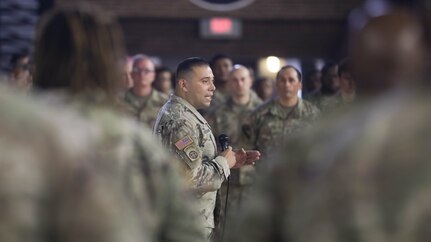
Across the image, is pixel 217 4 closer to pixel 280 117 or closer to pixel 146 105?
pixel 146 105

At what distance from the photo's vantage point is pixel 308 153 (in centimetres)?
297

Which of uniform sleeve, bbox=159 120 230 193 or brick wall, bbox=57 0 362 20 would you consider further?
brick wall, bbox=57 0 362 20

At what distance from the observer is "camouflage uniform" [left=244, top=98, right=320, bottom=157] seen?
10203mm

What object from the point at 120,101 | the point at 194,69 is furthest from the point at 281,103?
the point at 120,101

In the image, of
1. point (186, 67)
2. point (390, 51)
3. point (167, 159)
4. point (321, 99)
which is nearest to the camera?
point (390, 51)

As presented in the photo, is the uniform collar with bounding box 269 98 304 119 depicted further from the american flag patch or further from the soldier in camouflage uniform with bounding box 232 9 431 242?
the soldier in camouflage uniform with bounding box 232 9 431 242

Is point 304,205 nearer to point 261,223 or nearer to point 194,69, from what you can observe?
point 261,223

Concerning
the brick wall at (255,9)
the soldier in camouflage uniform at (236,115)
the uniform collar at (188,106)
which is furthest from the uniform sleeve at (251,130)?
the brick wall at (255,9)

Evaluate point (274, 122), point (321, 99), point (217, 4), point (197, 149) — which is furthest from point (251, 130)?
point (217, 4)

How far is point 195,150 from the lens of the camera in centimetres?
707

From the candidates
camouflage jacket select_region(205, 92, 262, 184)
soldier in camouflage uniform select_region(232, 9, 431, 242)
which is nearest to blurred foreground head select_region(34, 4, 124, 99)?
soldier in camouflage uniform select_region(232, 9, 431, 242)

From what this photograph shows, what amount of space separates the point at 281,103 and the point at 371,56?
7.46 meters

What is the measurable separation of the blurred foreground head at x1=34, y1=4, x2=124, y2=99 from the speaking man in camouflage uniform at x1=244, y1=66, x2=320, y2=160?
22.4 feet

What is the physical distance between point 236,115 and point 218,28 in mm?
6554
